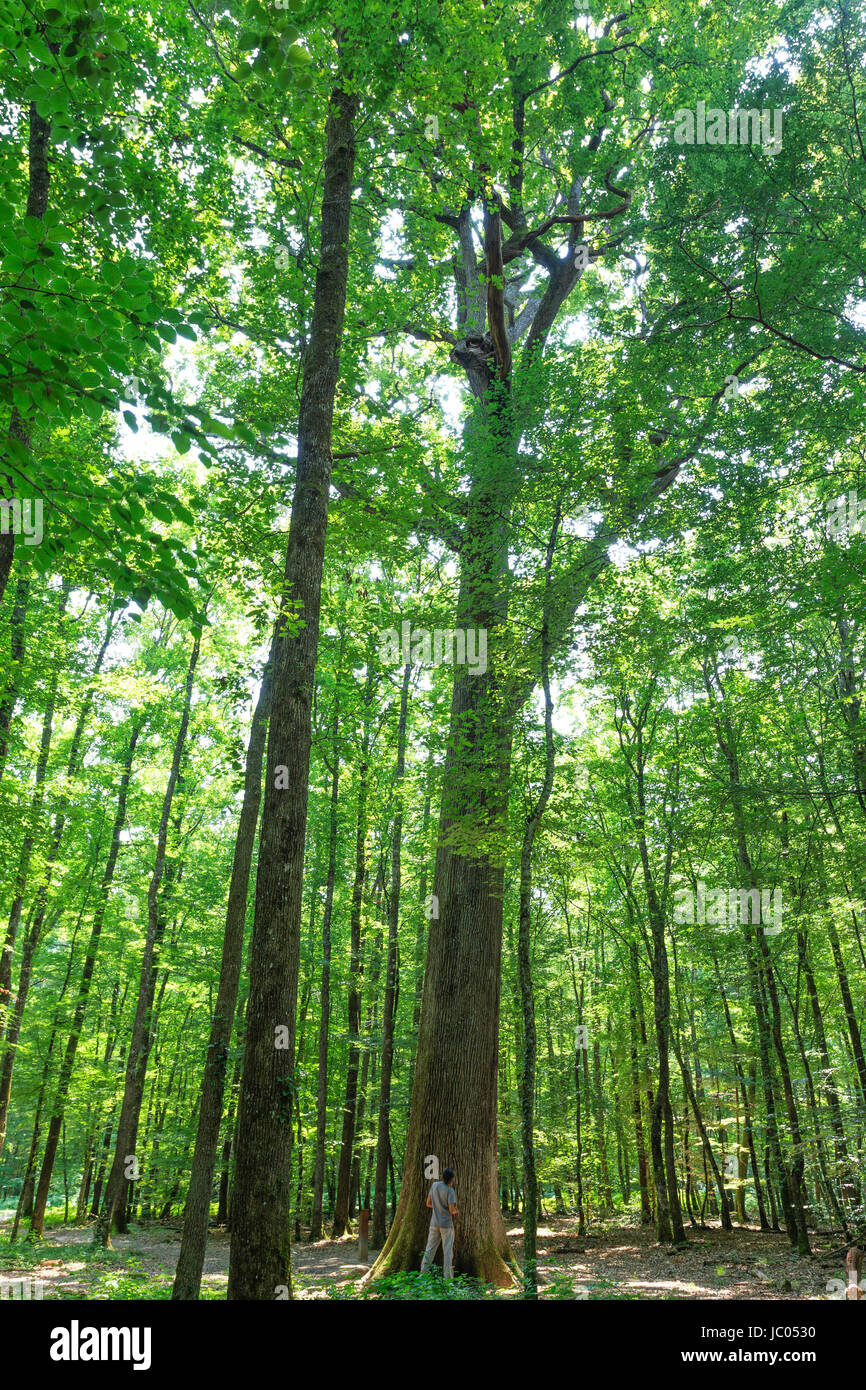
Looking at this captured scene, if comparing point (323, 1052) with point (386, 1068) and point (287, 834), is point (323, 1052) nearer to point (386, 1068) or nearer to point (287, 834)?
point (386, 1068)

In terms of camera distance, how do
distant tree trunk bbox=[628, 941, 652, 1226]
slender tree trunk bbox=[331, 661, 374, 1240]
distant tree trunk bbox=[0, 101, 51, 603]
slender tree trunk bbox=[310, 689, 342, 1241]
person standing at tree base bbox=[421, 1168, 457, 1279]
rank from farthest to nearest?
distant tree trunk bbox=[628, 941, 652, 1226]
slender tree trunk bbox=[331, 661, 374, 1240]
slender tree trunk bbox=[310, 689, 342, 1241]
person standing at tree base bbox=[421, 1168, 457, 1279]
distant tree trunk bbox=[0, 101, 51, 603]

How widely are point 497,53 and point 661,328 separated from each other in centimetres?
365

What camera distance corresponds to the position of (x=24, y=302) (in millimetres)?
2875

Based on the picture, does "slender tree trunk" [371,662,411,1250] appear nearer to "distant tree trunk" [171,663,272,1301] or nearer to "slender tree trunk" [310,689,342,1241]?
"slender tree trunk" [310,689,342,1241]

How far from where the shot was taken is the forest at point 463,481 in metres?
4.36

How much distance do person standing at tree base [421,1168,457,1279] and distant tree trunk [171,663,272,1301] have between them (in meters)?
2.55

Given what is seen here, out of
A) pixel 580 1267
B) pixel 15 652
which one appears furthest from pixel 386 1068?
pixel 15 652

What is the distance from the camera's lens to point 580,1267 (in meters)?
11.2

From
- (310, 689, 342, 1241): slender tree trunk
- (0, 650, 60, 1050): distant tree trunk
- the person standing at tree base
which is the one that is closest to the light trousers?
the person standing at tree base

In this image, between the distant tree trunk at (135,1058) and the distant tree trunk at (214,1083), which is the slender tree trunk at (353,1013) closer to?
the distant tree trunk at (135,1058)

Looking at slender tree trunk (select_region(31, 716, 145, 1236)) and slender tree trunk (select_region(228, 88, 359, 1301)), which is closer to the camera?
slender tree trunk (select_region(228, 88, 359, 1301))

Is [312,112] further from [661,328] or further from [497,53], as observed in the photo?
[661,328]

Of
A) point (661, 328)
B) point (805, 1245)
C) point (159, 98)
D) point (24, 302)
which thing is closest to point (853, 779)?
point (661, 328)

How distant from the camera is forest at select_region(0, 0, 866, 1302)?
4363mm
